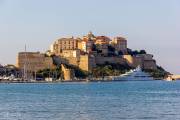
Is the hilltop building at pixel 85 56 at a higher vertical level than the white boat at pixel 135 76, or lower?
higher

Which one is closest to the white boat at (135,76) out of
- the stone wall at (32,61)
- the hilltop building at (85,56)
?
the hilltop building at (85,56)

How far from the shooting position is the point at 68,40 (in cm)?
12888

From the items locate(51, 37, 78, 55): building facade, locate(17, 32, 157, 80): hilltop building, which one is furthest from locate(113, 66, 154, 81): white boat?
locate(51, 37, 78, 55): building facade

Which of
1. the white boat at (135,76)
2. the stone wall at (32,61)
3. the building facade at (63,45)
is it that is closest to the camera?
the stone wall at (32,61)

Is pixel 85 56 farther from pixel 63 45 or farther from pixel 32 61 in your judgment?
pixel 32 61

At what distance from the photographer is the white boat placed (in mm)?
123812

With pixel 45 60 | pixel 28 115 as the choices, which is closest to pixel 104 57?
pixel 45 60

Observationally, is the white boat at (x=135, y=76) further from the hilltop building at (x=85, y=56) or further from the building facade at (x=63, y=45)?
the building facade at (x=63, y=45)

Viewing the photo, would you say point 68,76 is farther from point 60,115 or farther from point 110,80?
point 60,115

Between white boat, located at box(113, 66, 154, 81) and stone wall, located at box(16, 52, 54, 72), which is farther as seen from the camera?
white boat, located at box(113, 66, 154, 81)

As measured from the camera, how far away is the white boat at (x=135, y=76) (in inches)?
4875

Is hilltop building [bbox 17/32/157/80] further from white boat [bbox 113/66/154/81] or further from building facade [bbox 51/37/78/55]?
white boat [bbox 113/66/154/81]

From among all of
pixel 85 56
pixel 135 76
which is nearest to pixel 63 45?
pixel 85 56

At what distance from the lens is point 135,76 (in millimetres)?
127000
